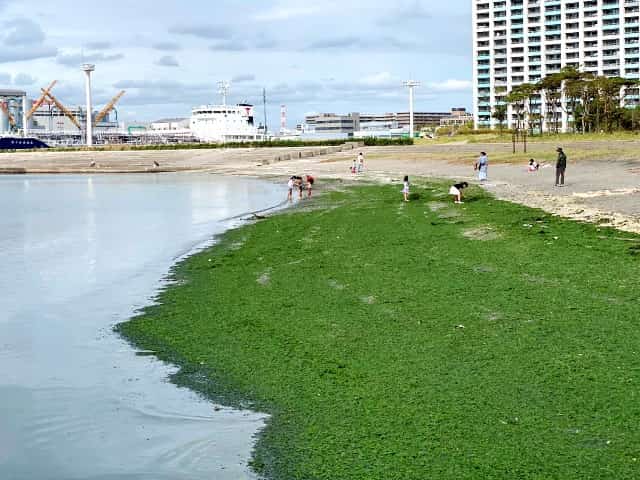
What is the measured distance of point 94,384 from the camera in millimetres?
9578

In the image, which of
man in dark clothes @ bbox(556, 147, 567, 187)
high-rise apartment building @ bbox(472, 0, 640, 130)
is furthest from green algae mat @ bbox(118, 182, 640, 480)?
high-rise apartment building @ bbox(472, 0, 640, 130)

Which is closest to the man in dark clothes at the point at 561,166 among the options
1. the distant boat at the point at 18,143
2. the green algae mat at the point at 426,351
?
the green algae mat at the point at 426,351

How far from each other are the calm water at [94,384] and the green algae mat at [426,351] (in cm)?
40

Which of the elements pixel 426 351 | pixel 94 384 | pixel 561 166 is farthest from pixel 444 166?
pixel 94 384

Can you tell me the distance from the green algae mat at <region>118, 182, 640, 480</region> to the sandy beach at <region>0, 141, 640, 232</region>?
5618mm

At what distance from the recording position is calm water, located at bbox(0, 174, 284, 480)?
724cm

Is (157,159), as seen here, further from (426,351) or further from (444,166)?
(426,351)

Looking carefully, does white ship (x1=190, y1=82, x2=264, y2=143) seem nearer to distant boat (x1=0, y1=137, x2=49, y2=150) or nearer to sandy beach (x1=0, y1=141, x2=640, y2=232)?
distant boat (x1=0, y1=137, x2=49, y2=150)

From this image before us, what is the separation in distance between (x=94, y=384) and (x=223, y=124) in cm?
14834

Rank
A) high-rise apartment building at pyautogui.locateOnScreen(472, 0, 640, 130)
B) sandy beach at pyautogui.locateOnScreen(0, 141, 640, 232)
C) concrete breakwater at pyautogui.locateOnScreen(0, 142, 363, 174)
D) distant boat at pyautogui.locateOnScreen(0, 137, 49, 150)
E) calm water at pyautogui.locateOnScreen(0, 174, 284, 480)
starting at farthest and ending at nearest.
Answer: distant boat at pyautogui.locateOnScreen(0, 137, 49, 150) → high-rise apartment building at pyautogui.locateOnScreen(472, 0, 640, 130) → concrete breakwater at pyautogui.locateOnScreen(0, 142, 363, 174) → sandy beach at pyautogui.locateOnScreen(0, 141, 640, 232) → calm water at pyautogui.locateOnScreen(0, 174, 284, 480)

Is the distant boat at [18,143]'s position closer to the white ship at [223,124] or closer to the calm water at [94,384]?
the white ship at [223,124]

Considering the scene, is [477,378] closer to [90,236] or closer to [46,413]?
[46,413]

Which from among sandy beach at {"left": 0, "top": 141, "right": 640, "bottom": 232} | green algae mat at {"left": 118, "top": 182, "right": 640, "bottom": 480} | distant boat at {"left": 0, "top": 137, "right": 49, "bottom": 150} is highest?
distant boat at {"left": 0, "top": 137, "right": 49, "bottom": 150}

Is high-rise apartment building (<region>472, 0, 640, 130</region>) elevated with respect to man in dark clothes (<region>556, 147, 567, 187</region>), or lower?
elevated
